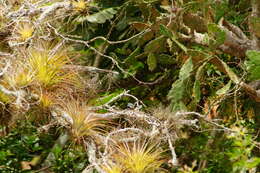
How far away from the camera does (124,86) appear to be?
110 inches

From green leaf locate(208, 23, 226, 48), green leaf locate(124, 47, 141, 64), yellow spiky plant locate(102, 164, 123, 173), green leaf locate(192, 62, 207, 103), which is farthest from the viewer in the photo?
green leaf locate(124, 47, 141, 64)

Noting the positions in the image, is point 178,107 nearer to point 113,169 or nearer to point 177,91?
point 177,91

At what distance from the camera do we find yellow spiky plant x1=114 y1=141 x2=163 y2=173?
1903 millimetres

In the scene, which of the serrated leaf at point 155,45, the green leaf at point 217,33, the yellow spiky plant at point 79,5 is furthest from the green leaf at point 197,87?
the yellow spiky plant at point 79,5

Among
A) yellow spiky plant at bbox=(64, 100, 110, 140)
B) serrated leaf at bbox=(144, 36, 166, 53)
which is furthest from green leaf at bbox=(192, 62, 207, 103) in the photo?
yellow spiky plant at bbox=(64, 100, 110, 140)

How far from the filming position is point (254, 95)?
2172 millimetres

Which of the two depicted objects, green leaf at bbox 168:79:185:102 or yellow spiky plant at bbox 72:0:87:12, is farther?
yellow spiky plant at bbox 72:0:87:12

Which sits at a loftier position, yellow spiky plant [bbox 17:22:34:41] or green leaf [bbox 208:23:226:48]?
green leaf [bbox 208:23:226:48]

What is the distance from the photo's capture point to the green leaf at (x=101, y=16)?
2.60 meters

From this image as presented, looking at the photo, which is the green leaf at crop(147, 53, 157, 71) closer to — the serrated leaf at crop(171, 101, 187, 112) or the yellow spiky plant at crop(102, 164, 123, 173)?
the serrated leaf at crop(171, 101, 187, 112)

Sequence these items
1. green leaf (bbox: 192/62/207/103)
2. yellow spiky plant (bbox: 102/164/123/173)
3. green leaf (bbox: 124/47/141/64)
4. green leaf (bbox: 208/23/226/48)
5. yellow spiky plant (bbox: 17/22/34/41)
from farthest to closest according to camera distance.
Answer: green leaf (bbox: 124/47/141/64) < yellow spiky plant (bbox: 17/22/34/41) < green leaf (bbox: 192/62/207/103) < green leaf (bbox: 208/23/226/48) < yellow spiky plant (bbox: 102/164/123/173)

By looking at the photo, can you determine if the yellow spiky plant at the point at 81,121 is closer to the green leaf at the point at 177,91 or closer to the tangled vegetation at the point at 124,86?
the tangled vegetation at the point at 124,86

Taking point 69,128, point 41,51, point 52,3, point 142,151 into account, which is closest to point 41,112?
point 69,128

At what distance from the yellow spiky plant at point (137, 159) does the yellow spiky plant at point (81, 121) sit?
0.47 ft
